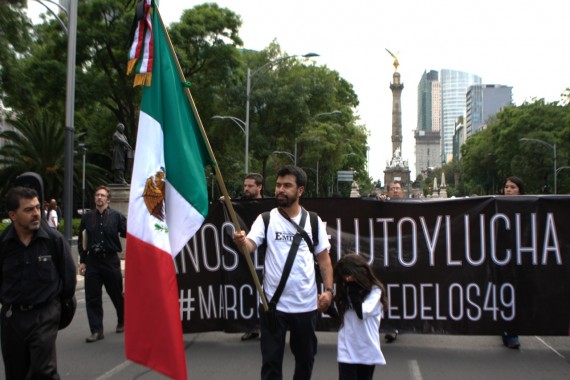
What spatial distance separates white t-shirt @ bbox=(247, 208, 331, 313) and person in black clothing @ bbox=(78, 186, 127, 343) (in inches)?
151

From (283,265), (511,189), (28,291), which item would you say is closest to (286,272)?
(283,265)

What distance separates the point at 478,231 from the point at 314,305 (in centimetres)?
338

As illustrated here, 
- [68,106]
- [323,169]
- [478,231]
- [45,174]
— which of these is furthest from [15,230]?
[323,169]

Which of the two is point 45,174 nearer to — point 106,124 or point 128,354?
point 106,124

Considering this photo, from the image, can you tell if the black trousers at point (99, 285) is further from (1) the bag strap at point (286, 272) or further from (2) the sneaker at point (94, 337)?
(1) the bag strap at point (286, 272)

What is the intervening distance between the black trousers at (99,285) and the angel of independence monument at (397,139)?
3886 inches

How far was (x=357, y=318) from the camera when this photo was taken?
503cm

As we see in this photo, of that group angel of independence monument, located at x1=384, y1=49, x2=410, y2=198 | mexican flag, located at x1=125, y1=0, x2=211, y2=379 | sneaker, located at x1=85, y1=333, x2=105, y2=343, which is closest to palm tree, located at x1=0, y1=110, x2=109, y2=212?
sneaker, located at x1=85, y1=333, x2=105, y2=343

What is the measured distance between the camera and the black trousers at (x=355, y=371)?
5.00 metres

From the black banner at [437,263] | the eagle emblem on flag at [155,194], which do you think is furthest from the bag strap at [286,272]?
the black banner at [437,263]

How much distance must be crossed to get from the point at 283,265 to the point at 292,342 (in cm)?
55

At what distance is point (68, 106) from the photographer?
49.9ft

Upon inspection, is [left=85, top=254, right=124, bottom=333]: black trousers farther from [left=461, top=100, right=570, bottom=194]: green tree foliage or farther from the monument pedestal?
[left=461, top=100, right=570, bottom=194]: green tree foliage

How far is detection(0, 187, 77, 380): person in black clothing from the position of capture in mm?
4750
